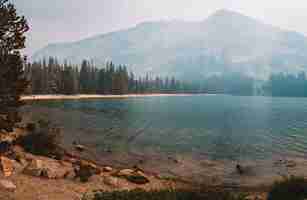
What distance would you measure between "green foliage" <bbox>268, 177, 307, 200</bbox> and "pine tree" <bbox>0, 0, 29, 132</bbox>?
18428 mm

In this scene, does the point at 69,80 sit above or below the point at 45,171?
above

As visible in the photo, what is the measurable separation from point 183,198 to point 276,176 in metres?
19.0

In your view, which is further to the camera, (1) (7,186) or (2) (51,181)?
(2) (51,181)

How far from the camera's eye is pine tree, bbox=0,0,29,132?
2019cm

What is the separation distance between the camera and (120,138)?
148ft

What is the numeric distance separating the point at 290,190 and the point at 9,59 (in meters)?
20.2

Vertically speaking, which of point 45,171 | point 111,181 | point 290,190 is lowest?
point 111,181

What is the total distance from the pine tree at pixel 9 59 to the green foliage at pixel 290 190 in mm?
18428

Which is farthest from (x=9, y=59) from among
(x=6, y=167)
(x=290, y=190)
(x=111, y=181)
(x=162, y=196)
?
(x=290, y=190)

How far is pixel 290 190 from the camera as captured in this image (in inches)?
636

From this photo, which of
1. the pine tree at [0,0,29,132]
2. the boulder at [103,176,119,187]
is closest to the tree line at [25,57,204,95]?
the pine tree at [0,0,29,132]

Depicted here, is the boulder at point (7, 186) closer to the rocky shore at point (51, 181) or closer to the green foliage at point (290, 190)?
the rocky shore at point (51, 181)

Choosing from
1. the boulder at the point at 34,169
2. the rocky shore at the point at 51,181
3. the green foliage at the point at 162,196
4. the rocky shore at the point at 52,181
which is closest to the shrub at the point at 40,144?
the rocky shore at the point at 52,181

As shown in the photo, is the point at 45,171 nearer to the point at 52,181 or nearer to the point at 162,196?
the point at 52,181
